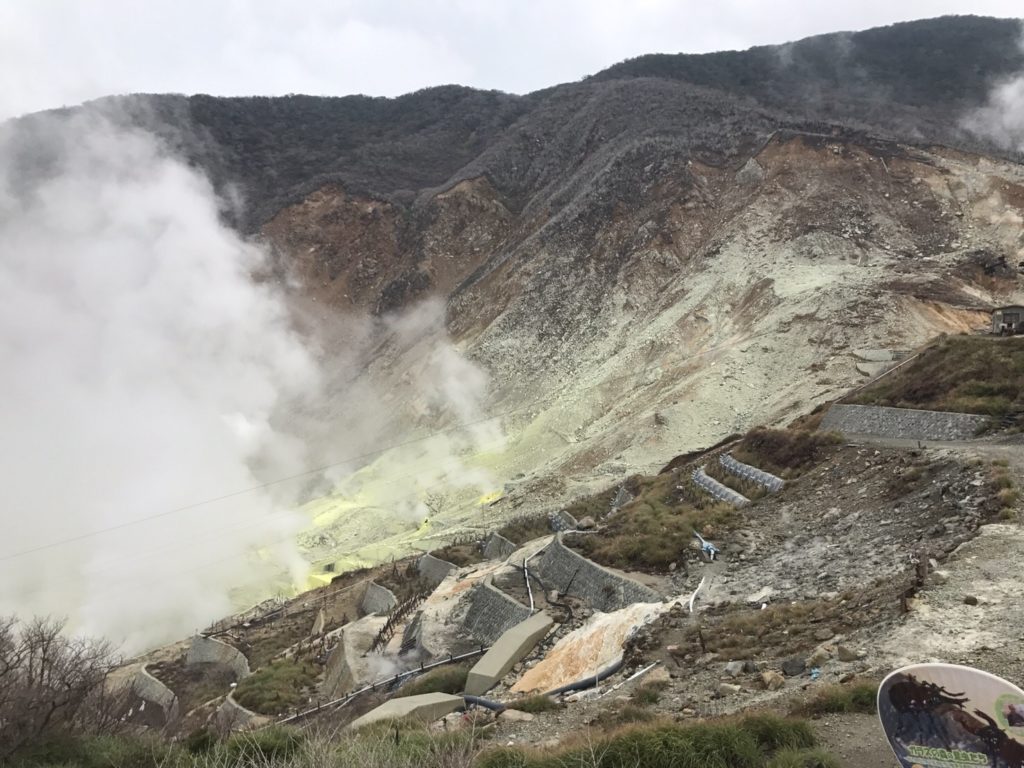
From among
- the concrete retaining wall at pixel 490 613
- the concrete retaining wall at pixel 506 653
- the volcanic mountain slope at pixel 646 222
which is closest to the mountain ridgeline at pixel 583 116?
the volcanic mountain slope at pixel 646 222

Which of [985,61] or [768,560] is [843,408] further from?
[985,61]

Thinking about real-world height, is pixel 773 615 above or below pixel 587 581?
above

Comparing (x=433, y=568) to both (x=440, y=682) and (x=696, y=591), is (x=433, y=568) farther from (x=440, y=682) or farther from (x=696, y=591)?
(x=696, y=591)

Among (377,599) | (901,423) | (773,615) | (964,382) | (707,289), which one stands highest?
(707,289)

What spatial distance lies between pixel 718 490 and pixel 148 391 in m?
39.6

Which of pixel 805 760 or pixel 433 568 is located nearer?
pixel 805 760

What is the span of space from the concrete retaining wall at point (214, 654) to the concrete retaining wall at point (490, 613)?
29.1 ft

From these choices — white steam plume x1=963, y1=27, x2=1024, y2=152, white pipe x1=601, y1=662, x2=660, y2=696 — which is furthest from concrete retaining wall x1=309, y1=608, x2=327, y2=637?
white steam plume x1=963, y1=27, x2=1024, y2=152

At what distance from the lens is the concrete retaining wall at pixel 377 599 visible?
2288 cm

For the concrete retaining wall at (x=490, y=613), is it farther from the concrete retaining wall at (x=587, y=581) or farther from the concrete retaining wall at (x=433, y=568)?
the concrete retaining wall at (x=433, y=568)

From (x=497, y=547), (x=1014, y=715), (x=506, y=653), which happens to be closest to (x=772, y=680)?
(x=1014, y=715)

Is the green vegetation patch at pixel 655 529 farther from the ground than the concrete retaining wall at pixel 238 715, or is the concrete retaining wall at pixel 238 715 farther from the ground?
the green vegetation patch at pixel 655 529

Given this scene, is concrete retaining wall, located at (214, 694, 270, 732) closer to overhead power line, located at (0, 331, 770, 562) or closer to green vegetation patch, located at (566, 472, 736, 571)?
green vegetation patch, located at (566, 472, 736, 571)

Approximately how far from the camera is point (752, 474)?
18922mm
